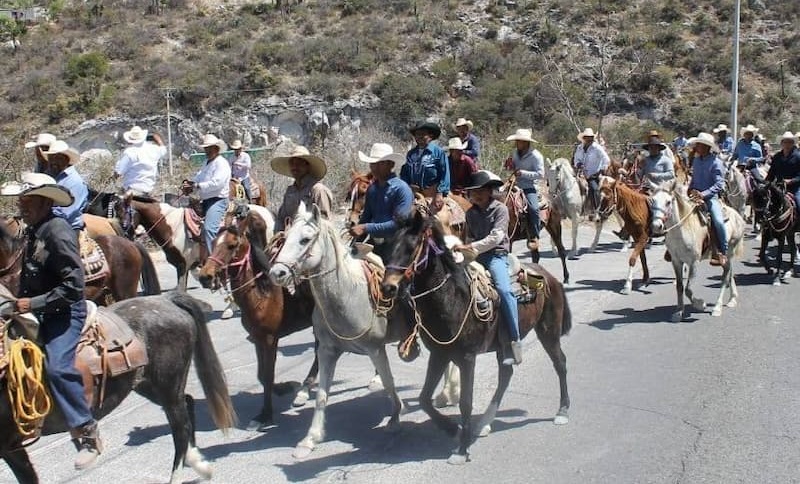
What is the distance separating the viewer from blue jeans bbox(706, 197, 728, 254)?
11.8 meters

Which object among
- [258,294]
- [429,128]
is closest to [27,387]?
[258,294]

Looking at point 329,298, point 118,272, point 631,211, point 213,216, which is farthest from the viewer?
point 631,211

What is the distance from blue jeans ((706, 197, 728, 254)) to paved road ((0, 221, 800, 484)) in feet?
4.51

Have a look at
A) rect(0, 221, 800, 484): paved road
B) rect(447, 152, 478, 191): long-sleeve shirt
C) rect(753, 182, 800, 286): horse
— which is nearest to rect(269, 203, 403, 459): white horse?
rect(0, 221, 800, 484): paved road

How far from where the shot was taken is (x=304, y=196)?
829 cm

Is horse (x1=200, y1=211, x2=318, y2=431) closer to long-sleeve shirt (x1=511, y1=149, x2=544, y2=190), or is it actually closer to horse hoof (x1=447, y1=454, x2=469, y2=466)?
horse hoof (x1=447, y1=454, x2=469, y2=466)

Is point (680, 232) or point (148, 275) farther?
point (680, 232)

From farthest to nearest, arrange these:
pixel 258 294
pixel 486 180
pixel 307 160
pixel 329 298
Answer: pixel 307 160 < pixel 258 294 < pixel 486 180 < pixel 329 298

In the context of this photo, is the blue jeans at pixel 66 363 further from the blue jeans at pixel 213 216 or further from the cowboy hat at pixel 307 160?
the blue jeans at pixel 213 216

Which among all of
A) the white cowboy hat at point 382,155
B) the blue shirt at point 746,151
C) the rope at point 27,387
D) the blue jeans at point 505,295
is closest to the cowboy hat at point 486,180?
the blue jeans at point 505,295

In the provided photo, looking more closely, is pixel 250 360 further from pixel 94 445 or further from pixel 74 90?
pixel 74 90

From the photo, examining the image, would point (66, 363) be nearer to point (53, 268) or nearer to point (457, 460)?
point (53, 268)

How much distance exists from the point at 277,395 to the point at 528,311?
2.68m

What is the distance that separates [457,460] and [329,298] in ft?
5.27
